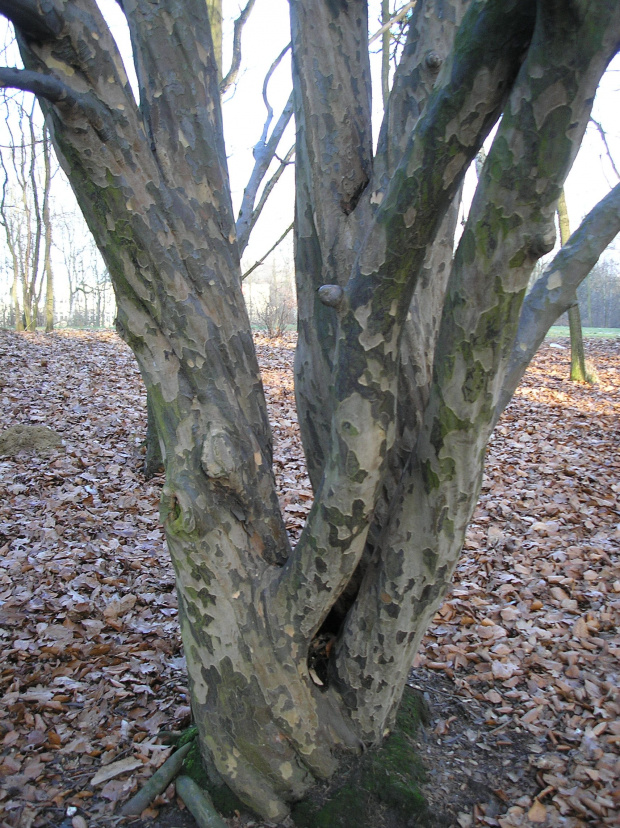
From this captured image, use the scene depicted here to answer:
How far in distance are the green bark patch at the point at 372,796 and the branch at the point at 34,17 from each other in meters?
2.88

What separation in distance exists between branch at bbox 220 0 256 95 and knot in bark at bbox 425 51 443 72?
5130 millimetres

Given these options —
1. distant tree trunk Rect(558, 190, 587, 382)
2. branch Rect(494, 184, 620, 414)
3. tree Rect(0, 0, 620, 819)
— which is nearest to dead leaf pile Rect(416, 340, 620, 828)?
tree Rect(0, 0, 620, 819)

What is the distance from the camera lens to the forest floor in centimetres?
247

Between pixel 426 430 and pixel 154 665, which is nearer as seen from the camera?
pixel 426 430

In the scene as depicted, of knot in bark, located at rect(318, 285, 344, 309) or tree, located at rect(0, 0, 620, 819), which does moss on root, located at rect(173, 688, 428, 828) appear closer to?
tree, located at rect(0, 0, 620, 819)

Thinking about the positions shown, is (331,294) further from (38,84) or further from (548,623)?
(548,623)

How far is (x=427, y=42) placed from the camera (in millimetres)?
2182

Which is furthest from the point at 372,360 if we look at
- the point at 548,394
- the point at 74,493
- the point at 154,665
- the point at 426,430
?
the point at 548,394

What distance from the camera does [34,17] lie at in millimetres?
1688

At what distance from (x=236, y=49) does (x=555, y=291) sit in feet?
20.2

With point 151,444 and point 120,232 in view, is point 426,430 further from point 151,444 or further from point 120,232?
point 151,444

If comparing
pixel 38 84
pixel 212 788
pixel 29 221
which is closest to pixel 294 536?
pixel 212 788

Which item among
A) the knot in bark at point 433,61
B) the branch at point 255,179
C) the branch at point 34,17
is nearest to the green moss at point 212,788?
the branch at point 34,17

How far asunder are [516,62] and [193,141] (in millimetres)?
1143
